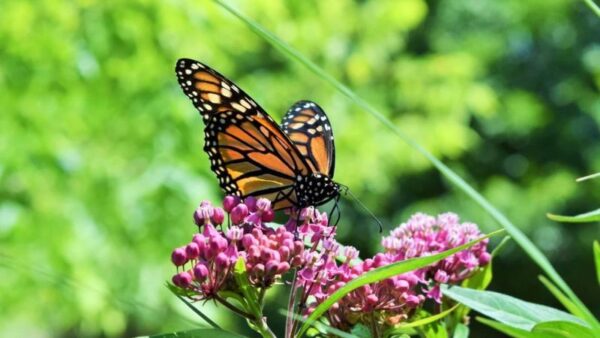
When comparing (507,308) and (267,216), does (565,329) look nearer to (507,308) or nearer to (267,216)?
(507,308)

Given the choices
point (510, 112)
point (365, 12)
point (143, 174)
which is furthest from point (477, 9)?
point (143, 174)

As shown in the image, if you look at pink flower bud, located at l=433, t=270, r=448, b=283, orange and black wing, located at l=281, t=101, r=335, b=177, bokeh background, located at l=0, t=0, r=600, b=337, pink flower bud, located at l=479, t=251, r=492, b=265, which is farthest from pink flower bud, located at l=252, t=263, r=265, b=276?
bokeh background, located at l=0, t=0, r=600, b=337

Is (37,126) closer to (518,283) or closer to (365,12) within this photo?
(365,12)

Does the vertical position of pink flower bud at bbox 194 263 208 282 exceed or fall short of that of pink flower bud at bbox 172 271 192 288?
it exceeds it

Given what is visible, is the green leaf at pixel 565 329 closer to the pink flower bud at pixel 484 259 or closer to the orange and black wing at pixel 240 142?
the pink flower bud at pixel 484 259

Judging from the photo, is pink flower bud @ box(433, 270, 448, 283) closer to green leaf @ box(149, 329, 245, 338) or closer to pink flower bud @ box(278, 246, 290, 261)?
pink flower bud @ box(278, 246, 290, 261)

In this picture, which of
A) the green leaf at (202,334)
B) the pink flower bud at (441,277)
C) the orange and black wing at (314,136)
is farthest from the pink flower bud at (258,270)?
the orange and black wing at (314,136)
